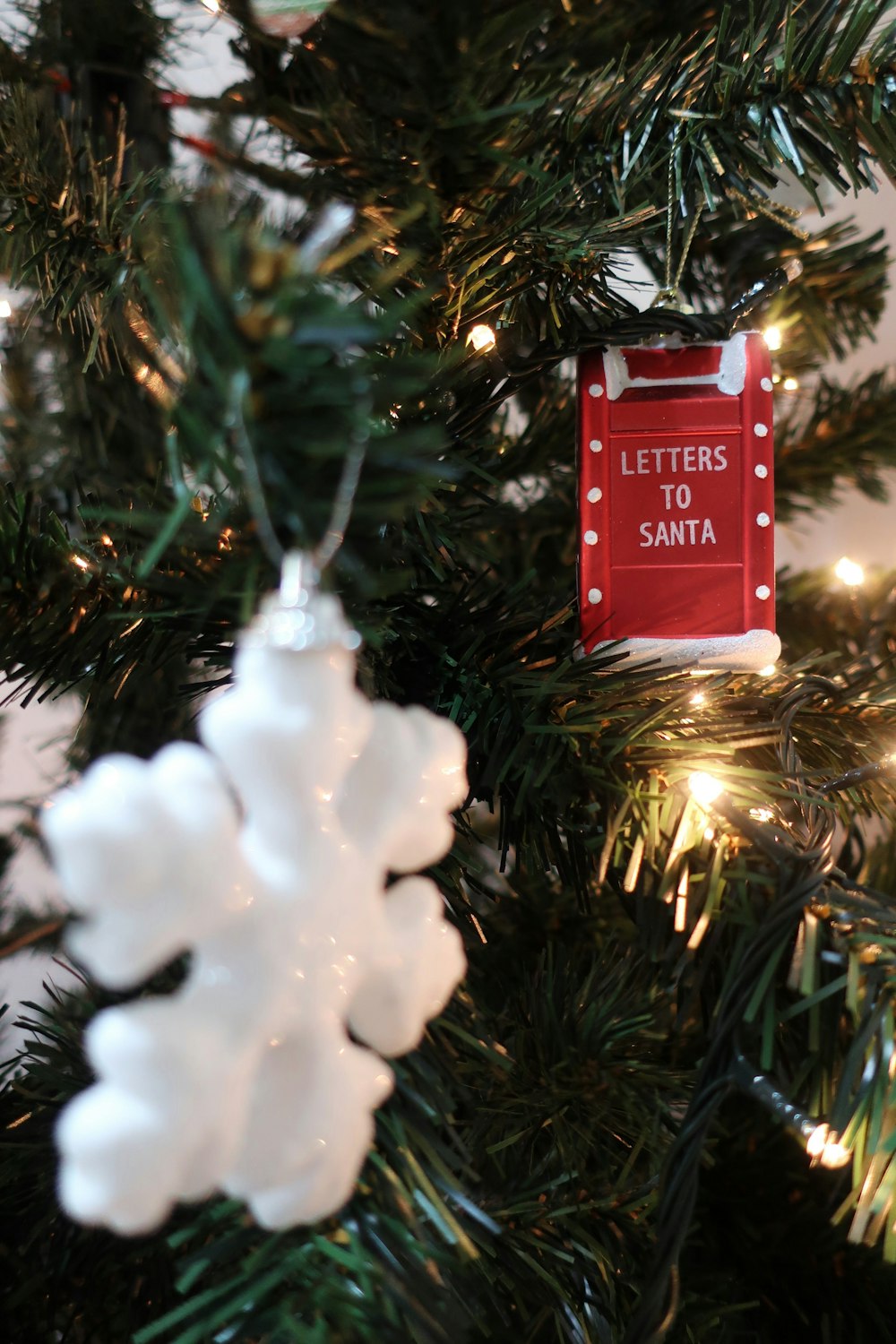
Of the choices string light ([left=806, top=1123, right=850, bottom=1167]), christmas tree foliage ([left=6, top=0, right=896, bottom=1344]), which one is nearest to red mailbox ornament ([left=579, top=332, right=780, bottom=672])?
christmas tree foliage ([left=6, top=0, right=896, bottom=1344])

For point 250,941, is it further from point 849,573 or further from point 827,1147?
point 849,573

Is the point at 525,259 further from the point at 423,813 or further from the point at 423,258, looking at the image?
the point at 423,813

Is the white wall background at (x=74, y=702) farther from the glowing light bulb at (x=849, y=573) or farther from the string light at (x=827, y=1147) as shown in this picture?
the string light at (x=827, y=1147)

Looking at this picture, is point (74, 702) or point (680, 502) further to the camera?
point (74, 702)

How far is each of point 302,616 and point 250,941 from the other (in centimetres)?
7

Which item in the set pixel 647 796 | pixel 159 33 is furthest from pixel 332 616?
pixel 159 33

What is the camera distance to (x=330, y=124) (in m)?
0.28

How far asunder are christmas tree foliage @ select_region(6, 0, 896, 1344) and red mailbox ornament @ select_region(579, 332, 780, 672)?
2 centimetres

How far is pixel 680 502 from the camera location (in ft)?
1.14

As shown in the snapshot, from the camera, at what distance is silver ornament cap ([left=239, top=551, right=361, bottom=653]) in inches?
7.4

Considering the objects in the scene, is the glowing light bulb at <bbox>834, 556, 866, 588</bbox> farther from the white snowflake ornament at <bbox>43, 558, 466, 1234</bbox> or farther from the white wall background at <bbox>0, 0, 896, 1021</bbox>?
the white snowflake ornament at <bbox>43, 558, 466, 1234</bbox>

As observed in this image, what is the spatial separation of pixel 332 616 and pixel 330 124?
0.17 m

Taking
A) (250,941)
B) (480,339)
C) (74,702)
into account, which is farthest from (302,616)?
(74,702)

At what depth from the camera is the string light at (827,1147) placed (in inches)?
9.0
